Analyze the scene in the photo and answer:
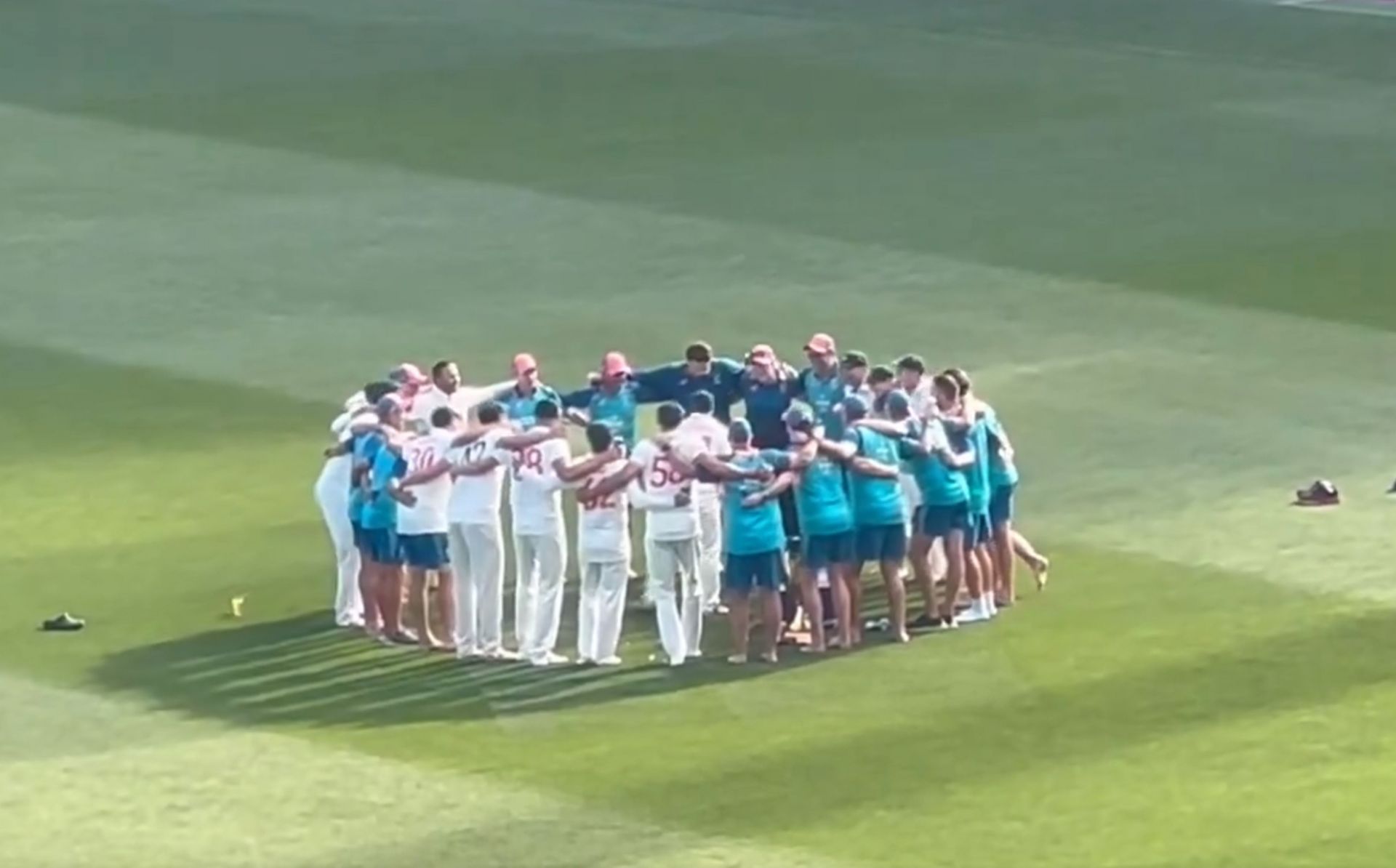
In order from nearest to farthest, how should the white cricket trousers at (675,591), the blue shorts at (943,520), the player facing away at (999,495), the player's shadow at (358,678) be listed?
1. the player's shadow at (358,678)
2. the white cricket trousers at (675,591)
3. the blue shorts at (943,520)
4. the player facing away at (999,495)

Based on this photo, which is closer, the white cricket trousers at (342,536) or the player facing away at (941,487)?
the player facing away at (941,487)

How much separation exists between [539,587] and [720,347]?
32.1 feet

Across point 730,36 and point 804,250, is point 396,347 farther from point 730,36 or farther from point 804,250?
point 730,36

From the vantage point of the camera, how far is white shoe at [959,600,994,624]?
80.2 feet

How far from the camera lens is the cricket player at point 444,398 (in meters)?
24.6

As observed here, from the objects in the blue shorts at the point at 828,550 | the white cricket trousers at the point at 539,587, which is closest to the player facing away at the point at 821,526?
the blue shorts at the point at 828,550

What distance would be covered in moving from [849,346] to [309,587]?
8.79 meters

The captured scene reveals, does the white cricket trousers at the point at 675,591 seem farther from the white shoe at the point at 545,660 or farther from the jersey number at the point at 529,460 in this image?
the jersey number at the point at 529,460

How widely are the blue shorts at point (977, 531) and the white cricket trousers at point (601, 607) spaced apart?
7.81 ft

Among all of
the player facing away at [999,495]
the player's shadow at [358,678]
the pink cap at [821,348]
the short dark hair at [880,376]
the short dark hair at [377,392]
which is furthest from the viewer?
the pink cap at [821,348]

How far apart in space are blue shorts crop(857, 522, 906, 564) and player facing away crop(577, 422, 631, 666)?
1596mm

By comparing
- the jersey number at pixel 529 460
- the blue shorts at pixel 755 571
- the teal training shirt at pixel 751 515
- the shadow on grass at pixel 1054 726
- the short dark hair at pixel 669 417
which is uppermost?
the short dark hair at pixel 669 417

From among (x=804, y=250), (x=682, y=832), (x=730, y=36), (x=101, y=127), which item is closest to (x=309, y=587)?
(x=682, y=832)

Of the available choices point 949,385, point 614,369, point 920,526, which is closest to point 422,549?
point 614,369
